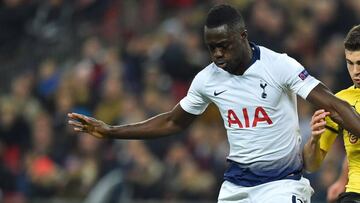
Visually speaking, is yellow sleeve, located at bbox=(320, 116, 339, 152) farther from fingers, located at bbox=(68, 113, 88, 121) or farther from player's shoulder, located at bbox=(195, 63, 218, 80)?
fingers, located at bbox=(68, 113, 88, 121)

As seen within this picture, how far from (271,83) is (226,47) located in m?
0.40

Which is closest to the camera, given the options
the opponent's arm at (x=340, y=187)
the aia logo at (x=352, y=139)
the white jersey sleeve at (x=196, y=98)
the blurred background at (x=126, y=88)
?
the aia logo at (x=352, y=139)

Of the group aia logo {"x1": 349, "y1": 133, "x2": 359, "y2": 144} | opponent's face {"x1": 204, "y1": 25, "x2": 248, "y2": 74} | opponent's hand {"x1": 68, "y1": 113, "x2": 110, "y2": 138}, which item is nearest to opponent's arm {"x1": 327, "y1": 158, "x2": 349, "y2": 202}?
aia logo {"x1": 349, "y1": 133, "x2": 359, "y2": 144}

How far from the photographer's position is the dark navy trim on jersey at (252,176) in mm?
7348

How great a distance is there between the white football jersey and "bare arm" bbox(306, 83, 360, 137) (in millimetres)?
207

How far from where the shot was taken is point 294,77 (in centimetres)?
708

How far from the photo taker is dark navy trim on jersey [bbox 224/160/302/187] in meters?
7.35

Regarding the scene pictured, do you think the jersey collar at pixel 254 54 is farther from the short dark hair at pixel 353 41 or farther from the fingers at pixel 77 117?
the fingers at pixel 77 117

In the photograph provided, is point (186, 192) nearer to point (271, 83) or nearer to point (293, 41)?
point (293, 41)

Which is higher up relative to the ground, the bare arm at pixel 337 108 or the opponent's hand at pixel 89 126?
→ the opponent's hand at pixel 89 126

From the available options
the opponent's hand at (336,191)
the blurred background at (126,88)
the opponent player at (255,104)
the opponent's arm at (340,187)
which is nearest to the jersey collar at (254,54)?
the opponent player at (255,104)

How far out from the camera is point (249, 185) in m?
7.39

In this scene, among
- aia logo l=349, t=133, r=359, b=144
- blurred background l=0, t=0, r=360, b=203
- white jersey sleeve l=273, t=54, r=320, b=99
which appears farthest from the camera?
blurred background l=0, t=0, r=360, b=203

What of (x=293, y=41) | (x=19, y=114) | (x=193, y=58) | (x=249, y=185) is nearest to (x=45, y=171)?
(x=19, y=114)
